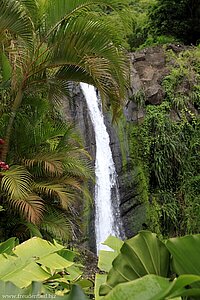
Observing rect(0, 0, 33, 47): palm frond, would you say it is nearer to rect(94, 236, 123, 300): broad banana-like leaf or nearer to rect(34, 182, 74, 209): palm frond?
rect(34, 182, 74, 209): palm frond

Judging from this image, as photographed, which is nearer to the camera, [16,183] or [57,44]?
[16,183]

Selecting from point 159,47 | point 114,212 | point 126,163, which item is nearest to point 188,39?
point 159,47

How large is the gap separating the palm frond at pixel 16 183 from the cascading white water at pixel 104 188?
3.87 meters

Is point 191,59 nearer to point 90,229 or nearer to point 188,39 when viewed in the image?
point 188,39

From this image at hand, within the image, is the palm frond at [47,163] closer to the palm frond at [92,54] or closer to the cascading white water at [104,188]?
the palm frond at [92,54]

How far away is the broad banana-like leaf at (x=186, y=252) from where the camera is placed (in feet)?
3.54

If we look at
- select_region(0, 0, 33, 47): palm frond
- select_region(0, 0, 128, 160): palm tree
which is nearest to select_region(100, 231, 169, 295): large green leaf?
select_region(0, 0, 128, 160): palm tree

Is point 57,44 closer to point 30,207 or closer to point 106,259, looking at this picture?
point 30,207

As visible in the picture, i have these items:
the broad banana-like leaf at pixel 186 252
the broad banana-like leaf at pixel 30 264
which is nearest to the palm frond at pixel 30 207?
the broad banana-like leaf at pixel 30 264

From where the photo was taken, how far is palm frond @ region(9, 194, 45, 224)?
466 cm

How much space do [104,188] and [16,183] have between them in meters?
4.72

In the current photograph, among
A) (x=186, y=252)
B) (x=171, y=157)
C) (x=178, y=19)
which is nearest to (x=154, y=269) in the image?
(x=186, y=252)

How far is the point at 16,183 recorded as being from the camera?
4727 millimetres

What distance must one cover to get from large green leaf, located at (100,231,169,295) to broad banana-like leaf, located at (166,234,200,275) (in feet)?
0.25
